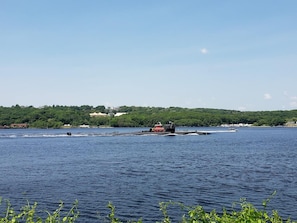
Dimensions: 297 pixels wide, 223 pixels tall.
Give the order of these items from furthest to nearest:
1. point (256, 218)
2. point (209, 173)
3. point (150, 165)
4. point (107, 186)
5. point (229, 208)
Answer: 1. point (150, 165)
2. point (209, 173)
3. point (107, 186)
4. point (229, 208)
5. point (256, 218)

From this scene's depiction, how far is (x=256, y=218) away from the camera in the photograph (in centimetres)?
702

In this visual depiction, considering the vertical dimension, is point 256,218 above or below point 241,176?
above

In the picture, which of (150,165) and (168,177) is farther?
(150,165)

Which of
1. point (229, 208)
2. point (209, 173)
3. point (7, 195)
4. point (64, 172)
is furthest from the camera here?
point (64, 172)

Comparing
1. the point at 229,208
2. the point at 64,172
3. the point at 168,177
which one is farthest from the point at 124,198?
the point at 64,172

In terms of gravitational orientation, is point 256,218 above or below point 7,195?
above

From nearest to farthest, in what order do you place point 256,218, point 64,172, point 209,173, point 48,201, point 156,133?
point 256,218
point 48,201
point 209,173
point 64,172
point 156,133

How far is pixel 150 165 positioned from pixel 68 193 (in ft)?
61.4

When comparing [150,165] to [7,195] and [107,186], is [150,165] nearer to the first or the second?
[107,186]

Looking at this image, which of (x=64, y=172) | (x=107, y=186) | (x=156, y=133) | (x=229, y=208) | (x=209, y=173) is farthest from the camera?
(x=156, y=133)

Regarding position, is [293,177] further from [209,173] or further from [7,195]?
[7,195]

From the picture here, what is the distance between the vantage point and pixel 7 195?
27266 millimetres

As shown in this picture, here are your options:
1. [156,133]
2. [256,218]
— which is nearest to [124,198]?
[256,218]

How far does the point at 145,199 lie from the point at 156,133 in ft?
388
